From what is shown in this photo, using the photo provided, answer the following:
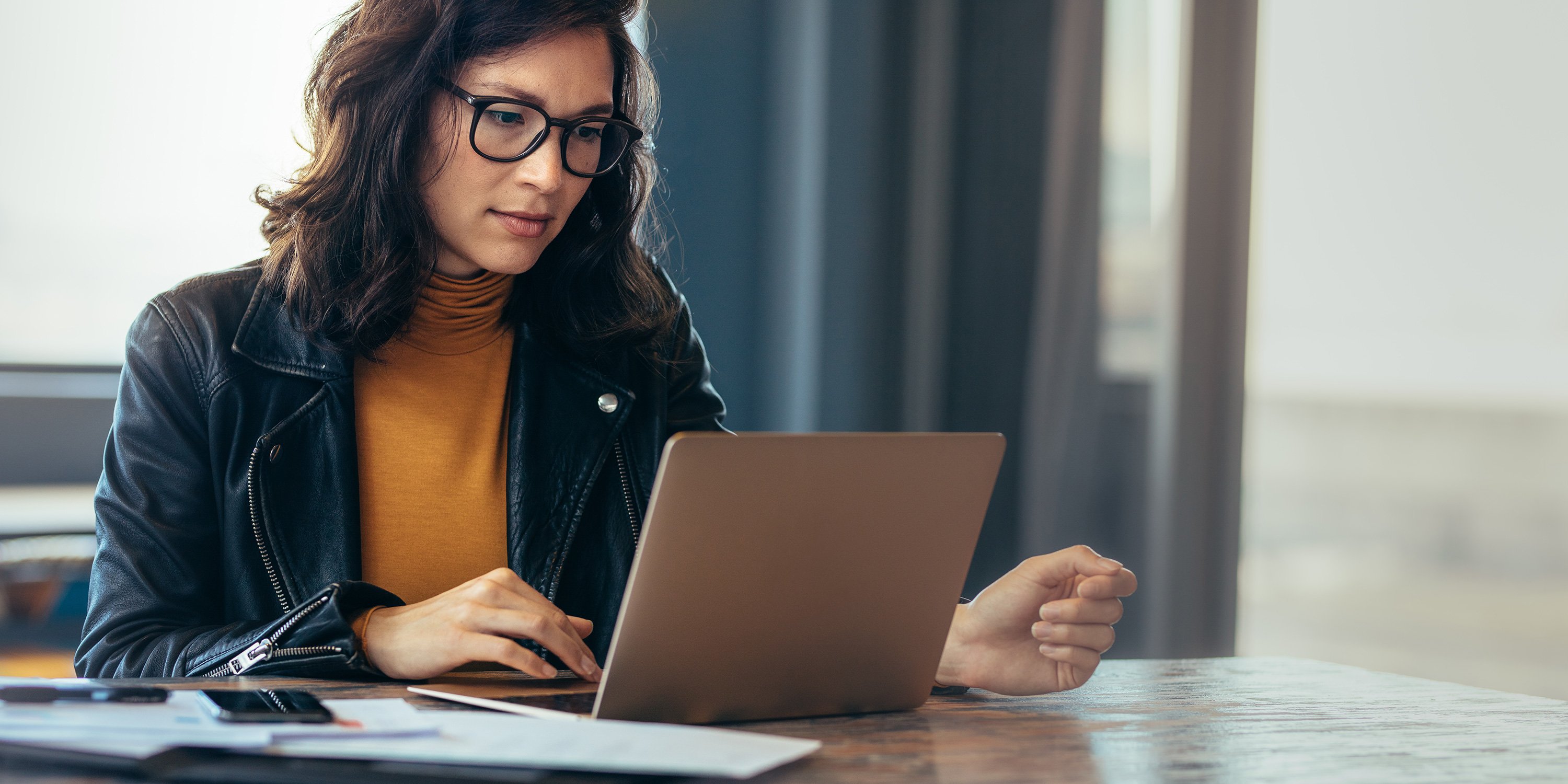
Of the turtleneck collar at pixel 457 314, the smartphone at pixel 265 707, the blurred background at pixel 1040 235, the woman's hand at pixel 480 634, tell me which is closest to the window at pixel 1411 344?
the blurred background at pixel 1040 235

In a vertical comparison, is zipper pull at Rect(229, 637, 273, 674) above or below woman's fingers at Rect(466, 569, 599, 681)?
below

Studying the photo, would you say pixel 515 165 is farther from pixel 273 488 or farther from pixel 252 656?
pixel 252 656

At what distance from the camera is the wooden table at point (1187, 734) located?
0.78m

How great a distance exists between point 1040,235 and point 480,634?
7.08 feet

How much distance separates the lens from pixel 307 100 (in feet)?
4.86

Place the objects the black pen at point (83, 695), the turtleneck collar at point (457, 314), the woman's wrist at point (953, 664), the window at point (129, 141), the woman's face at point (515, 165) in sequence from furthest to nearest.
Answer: the window at point (129, 141), the turtleneck collar at point (457, 314), the woman's face at point (515, 165), the woman's wrist at point (953, 664), the black pen at point (83, 695)

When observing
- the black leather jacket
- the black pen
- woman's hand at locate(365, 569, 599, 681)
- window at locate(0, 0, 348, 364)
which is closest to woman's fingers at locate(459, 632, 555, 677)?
woman's hand at locate(365, 569, 599, 681)

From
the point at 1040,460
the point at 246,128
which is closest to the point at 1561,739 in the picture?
the point at 1040,460

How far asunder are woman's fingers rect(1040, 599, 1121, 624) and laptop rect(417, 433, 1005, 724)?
0.43 ft

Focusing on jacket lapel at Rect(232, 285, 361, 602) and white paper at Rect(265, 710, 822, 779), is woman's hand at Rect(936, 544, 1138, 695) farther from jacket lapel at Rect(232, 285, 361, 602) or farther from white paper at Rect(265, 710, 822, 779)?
jacket lapel at Rect(232, 285, 361, 602)

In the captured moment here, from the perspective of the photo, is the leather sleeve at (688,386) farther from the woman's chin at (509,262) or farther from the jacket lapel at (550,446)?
the woman's chin at (509,262)

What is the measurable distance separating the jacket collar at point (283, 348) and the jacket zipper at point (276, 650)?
15.5 inches

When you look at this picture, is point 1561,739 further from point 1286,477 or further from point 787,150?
point 1286,477

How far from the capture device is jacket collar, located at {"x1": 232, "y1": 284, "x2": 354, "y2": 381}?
132 centimetres
